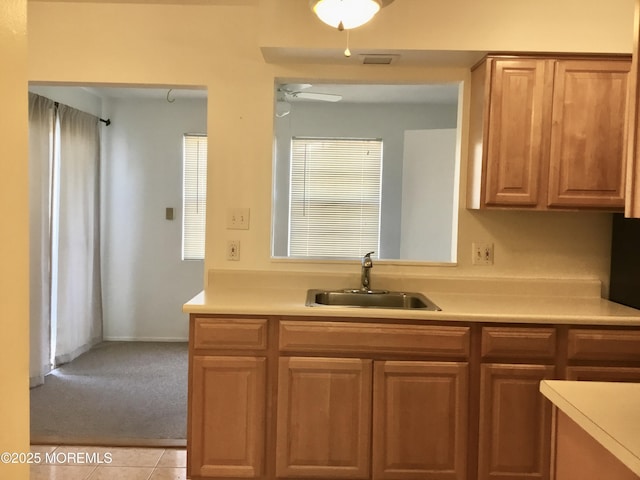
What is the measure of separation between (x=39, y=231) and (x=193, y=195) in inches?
60.9

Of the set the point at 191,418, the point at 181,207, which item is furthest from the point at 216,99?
the point at 181,207

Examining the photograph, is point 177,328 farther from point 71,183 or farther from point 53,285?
point 71,183

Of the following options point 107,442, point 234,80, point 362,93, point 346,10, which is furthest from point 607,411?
point 362,93

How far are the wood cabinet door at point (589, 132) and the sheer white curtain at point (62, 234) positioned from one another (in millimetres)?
3362

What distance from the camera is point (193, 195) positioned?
4844 mm

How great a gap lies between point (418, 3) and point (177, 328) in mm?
3757

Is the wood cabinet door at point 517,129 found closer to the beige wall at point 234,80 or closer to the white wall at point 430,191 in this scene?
the beige wall at point 234,80

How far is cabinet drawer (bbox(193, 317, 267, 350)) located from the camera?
7.23ft

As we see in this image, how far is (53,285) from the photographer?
3.96 m

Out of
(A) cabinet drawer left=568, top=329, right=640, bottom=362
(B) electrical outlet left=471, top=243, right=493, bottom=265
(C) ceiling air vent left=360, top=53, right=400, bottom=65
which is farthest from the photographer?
(B) electrical outlet left=471, top=243, right=493, bottom=265

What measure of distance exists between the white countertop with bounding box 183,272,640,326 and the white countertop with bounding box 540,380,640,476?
92 centimetres

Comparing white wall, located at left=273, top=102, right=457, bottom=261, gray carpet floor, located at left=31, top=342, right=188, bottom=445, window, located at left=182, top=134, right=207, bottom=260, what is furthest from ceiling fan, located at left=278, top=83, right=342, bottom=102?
gray carpet floor, located at left=31, top=342, right=188, bottom=445

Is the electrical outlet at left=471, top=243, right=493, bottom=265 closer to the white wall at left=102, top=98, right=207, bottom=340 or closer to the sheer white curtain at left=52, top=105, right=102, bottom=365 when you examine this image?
the white wall at left=102, top=98, right=207, bottom=340

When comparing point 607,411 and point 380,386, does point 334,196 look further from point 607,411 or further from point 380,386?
point 607,411
